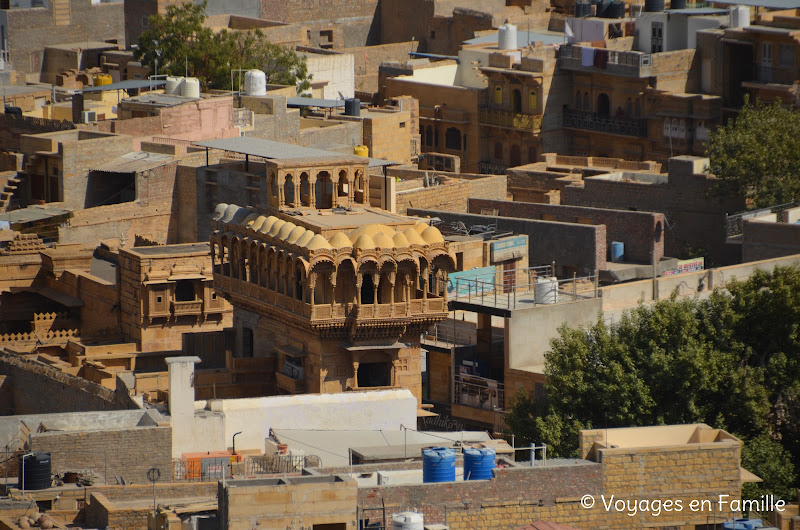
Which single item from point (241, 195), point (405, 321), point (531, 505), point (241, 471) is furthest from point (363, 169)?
point (531, 505)

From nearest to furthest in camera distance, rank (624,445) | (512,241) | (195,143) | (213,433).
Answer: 1. (624,445)
2. (213,433)
3. (512,241)
4. (195,143)

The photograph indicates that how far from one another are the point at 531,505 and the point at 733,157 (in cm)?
4668

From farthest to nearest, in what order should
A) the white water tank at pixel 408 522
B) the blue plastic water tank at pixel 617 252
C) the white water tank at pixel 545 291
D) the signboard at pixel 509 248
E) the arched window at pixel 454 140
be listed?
the arched window at pixel 454 140 < the blue plastic water tank at pixel 617 252 < the signboard at pixel 509 248 < the white water tank at pixel 545 291 < the white water tank at pixel 408 522

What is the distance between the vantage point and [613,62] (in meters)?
119

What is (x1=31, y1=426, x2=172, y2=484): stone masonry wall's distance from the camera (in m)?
60.3

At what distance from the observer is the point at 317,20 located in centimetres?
15175

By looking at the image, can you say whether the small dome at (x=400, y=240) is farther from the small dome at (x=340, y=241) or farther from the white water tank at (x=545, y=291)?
the white water tank at (x=545, y=291)

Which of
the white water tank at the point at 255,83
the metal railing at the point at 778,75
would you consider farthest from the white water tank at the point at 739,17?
the white water tank at the point at 255,83

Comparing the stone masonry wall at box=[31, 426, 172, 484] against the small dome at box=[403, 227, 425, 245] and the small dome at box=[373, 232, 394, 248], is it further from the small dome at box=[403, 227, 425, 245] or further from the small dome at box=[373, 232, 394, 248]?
the small dome at box=[403, 227, 425, 245]

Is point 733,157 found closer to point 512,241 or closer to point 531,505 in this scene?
point 512,241

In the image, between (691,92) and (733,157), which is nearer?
(733,157)

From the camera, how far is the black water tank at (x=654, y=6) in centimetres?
12700

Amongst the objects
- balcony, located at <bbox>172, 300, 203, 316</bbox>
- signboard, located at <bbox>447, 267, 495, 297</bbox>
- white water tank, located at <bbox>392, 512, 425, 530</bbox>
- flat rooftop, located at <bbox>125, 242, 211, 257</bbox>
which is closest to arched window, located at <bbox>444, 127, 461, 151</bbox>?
flat rooftop, located at <bbox>125, 242, 211, 257</bbox>

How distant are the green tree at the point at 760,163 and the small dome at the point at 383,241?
91.9 ft
